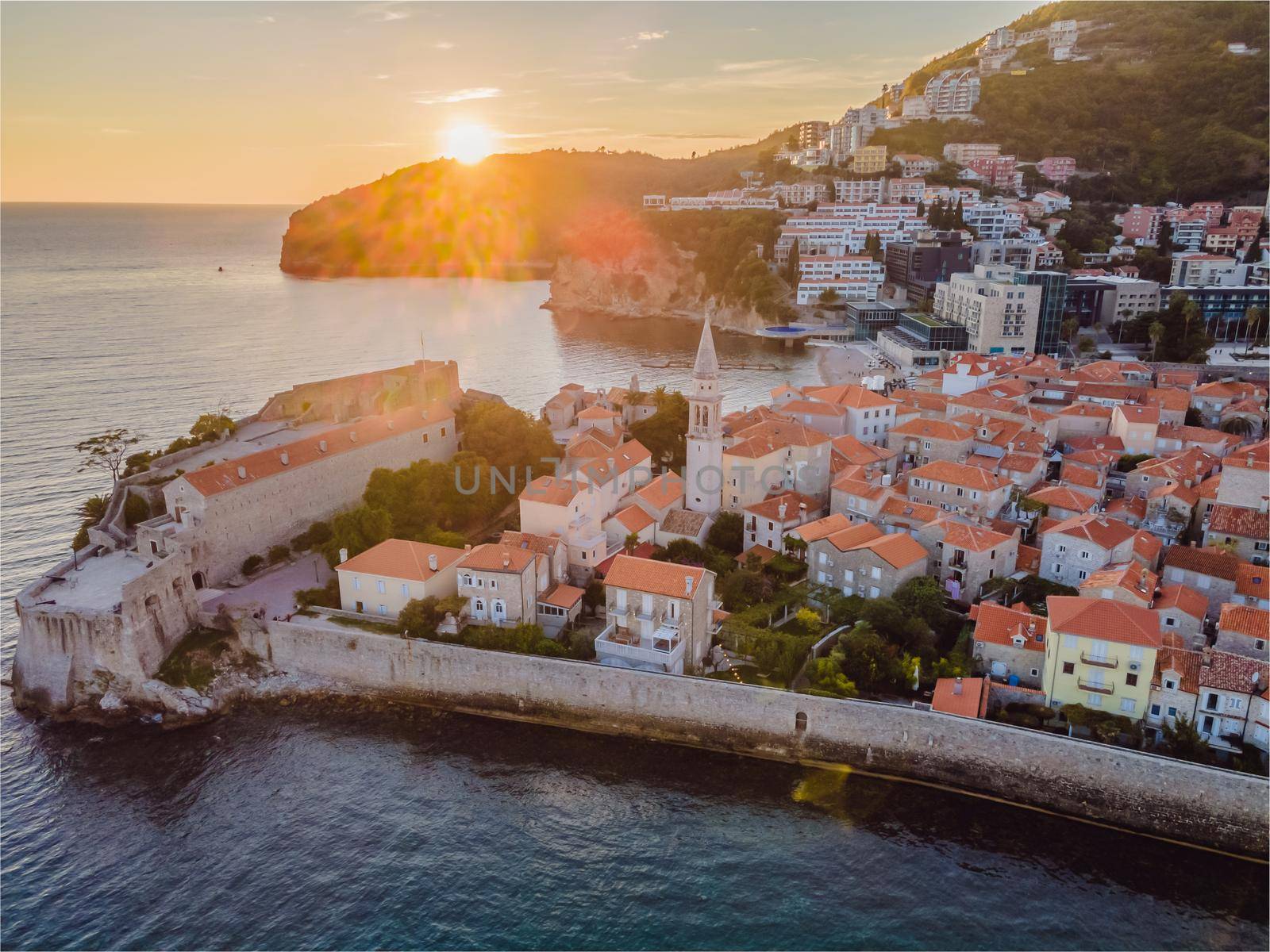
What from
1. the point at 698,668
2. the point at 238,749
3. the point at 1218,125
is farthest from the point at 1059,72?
the point at 238,749

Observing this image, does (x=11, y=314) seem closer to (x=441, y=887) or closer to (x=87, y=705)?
(x=87, y=705)

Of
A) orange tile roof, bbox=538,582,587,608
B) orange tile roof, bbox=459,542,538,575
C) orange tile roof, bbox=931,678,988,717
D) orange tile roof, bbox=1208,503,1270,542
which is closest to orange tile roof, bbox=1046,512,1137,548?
orange tile roof, bbox=1208,503,1270,542

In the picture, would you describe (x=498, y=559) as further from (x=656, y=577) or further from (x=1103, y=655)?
(x=1103, y=655)

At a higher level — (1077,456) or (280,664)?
(1077,456)

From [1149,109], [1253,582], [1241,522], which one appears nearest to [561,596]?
[1253,582]

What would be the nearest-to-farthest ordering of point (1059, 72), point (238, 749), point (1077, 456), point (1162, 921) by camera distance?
point (1162, 921), point (238, 749), point (1077, 456), point (1059, 72)

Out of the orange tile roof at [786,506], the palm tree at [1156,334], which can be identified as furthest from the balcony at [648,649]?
the palm tree at [1156,334]
